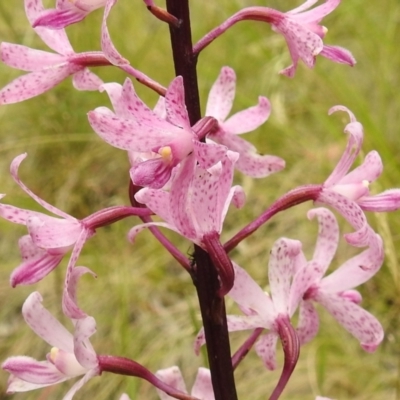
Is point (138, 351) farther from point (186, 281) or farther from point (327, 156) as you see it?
point (327, 156)

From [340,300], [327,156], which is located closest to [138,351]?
[327,156]

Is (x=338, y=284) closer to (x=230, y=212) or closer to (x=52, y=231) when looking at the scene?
(x=52, y=231)

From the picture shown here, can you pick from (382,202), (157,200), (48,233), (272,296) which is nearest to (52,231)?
(48,233)

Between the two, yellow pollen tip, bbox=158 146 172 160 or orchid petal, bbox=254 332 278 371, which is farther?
orchid petal, bbox=254 332 278 371

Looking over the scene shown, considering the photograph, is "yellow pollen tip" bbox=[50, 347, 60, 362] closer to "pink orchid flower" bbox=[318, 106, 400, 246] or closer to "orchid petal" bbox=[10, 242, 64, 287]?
"orchid petal" bbox=[10, 242, 64, 287]

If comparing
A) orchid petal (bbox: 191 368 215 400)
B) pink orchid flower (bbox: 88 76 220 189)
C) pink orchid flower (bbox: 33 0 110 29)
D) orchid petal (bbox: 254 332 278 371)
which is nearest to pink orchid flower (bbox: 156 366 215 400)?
orchid petal (bbox: 191 368 215 400)

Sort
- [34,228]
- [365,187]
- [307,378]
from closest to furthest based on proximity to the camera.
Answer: [34,228] < [365,187] < [307,378]
